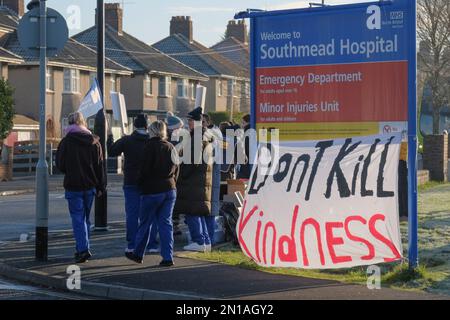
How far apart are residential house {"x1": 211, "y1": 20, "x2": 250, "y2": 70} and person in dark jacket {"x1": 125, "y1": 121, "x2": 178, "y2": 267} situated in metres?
72.7

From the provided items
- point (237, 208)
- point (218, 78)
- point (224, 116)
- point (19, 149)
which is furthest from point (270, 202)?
point (218, 78)

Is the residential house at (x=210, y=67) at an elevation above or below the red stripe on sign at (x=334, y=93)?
above

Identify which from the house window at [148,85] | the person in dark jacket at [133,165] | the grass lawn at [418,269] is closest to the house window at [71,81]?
the house window at [148,85]

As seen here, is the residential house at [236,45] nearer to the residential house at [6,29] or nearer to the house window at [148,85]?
the house window at [148,85]

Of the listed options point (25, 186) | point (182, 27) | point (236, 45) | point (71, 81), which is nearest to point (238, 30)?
point (236, 45)

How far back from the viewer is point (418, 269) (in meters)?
10.8

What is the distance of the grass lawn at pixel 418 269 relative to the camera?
10.7m

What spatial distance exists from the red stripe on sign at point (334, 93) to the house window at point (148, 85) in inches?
1964

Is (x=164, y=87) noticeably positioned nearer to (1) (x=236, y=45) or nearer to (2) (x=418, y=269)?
(1) (x=236, y=45)

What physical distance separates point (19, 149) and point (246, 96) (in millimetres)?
38676

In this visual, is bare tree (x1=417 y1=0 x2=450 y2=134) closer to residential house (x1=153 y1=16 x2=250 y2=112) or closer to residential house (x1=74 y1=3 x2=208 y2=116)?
residential house (x1=74 y1=3 x2=208 y2=116)

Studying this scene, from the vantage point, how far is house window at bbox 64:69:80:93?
5316 centimetres

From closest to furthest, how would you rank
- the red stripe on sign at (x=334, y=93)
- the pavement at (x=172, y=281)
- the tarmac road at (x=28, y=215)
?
the pavement at (x=172, y=281) → the red stripe on sign at (x=334, y=93) → the tarmac road at (x=28, y=215)

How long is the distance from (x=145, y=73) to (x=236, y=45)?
24422 mm
